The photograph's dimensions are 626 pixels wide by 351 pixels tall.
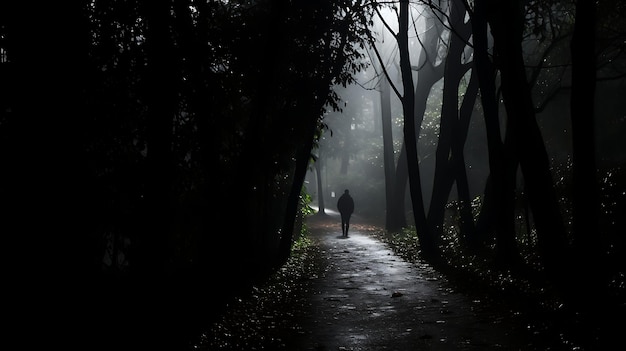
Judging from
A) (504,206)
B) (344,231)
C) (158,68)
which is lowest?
(344,231)

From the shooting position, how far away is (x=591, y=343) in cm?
515

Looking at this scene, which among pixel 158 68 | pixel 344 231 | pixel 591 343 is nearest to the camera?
pixel 591 343

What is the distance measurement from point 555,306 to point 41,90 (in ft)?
19.1

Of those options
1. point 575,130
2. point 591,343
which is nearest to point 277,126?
point 575,130

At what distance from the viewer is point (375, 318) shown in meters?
7.33

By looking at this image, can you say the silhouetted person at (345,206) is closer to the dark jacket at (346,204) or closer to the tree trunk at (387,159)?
the dark jacket at (346,204)

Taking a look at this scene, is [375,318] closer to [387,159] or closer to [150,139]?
[150,139]

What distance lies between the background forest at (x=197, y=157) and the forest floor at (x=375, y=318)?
0.50m

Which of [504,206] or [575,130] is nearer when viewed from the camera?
[575,130]

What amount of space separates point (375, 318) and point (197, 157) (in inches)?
178

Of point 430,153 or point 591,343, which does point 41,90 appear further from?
point 430,153

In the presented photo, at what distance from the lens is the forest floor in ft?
19.3

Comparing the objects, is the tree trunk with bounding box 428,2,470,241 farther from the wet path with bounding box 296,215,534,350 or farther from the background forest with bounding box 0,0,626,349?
the wet path with bounding box 296,215,534,350

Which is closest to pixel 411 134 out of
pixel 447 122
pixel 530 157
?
pixel 447 122
